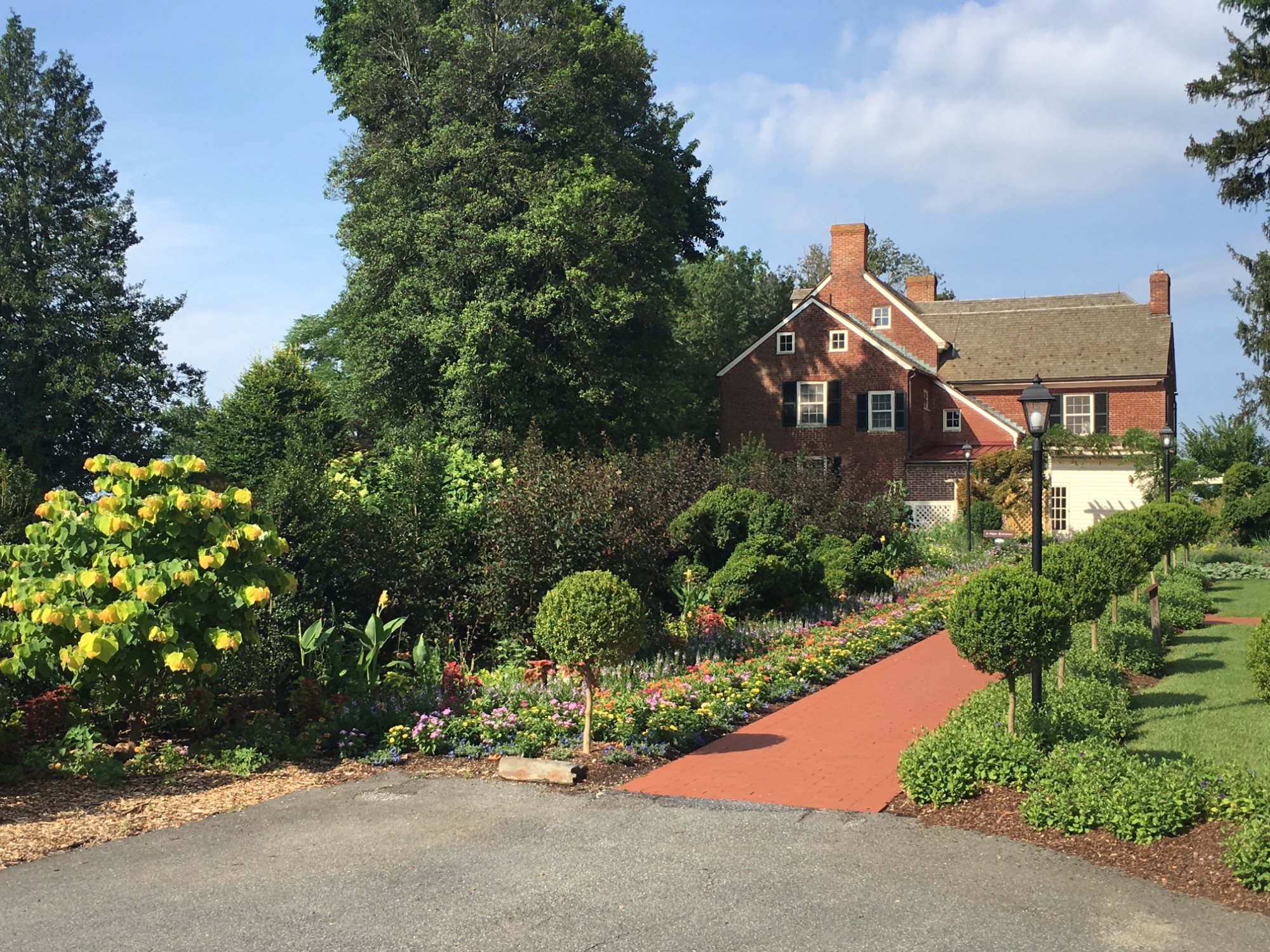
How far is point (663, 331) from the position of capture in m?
30.4

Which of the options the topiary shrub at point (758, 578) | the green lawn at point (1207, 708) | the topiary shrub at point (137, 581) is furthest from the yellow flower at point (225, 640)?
the topiary shrub at point (758, 578)

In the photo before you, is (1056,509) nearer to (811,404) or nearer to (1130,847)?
(811,404)

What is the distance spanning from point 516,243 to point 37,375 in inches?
647

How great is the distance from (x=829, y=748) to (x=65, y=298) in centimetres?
3342

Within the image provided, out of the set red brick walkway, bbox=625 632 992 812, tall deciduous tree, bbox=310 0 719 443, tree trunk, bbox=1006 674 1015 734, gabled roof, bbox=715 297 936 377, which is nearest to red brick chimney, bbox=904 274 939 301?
gabled roof, bbox=715 297 936 377

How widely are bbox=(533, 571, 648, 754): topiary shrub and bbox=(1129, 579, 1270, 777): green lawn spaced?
12.6ft

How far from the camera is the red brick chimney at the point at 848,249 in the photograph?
1633 inches

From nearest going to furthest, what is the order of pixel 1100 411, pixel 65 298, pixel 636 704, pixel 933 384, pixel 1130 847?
1. pixel 1130 847
2. pixel 636 704
3. pixel 65 298
4. pixel 1100 411
5. pixel 933 384

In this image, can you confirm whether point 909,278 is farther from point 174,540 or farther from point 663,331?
point 174,540

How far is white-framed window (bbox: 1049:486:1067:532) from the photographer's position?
116ft

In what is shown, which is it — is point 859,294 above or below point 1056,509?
above

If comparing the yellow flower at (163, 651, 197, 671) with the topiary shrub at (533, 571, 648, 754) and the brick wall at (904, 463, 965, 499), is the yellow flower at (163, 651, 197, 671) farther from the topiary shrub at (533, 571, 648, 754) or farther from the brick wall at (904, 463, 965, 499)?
the brick wall at (904, 463, 965, 499)

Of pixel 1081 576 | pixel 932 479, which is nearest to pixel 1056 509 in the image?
pixel 932 479

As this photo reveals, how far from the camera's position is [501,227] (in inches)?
1057
